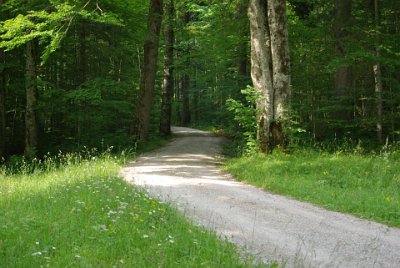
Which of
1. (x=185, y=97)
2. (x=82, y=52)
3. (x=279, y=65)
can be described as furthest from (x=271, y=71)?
(x=185, y=97)

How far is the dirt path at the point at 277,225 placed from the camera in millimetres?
5324

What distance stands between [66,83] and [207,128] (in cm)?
1919

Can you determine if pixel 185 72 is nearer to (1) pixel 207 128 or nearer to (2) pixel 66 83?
(2) pixel 66 83

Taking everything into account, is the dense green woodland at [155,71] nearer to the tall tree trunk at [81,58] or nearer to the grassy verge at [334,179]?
the tall tree trunk at [81,58]

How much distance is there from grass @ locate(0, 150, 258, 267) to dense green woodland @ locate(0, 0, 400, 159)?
8.08m

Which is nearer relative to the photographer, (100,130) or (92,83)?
(92,83)

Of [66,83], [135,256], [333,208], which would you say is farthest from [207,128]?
[135,256]

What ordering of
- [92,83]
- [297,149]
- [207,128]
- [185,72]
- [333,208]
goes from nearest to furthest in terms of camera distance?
1. [333,208]
2. [297,149]
3. [92,83]
4. [185,72]
5. [207,128]

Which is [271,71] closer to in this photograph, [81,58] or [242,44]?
[242,44]

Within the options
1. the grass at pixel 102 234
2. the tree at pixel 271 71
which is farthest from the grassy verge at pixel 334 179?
the grass at pixel 102 234

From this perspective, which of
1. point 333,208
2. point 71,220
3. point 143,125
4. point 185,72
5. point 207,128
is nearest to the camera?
point 71,220

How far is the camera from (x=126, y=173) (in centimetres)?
1251

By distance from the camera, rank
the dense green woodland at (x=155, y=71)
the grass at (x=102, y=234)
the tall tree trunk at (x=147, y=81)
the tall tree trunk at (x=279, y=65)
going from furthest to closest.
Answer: the tall tree trunk at (x=147, y=81), the dense green woodland at (x=155, y=71), the tall tree trunk at (x=279, y=65), the grass at (x=102, y=234)

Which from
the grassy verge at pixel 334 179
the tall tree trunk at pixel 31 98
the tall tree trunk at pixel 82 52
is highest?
the tall tree trunk at pixel 82 52
